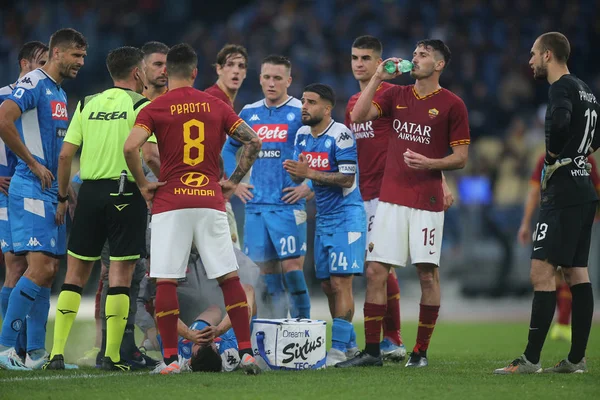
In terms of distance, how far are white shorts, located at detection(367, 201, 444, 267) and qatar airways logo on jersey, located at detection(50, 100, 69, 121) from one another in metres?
3.13

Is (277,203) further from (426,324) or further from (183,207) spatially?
(183,207)

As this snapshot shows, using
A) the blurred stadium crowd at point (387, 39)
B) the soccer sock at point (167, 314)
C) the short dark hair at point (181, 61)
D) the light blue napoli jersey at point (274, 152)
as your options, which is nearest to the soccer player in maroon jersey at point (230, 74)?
the light blue napoli jersey at point (274, 152)

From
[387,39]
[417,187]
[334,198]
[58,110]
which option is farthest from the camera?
[387,39]

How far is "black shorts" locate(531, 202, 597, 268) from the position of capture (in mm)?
8008

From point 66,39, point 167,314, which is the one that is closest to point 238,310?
point 167,314

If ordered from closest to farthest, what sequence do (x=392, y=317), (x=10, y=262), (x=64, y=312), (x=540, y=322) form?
(x=540, y=322) → (x=64, y=312) → (x=10, y=262) → (x=392, y=317)

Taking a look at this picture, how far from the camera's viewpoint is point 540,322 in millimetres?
8055

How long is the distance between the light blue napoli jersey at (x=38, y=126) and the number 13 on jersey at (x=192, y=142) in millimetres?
1780

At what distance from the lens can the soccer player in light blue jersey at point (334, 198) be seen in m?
9.18

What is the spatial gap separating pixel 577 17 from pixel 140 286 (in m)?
17.4

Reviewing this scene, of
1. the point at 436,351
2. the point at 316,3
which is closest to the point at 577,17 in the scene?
the point at 316,3

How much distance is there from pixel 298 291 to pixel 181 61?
3.06 m

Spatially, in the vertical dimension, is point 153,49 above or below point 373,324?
above

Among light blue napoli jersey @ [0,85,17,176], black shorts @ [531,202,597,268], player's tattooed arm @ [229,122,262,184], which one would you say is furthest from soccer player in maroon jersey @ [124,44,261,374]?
black shorts @ [531,202,597,268]
